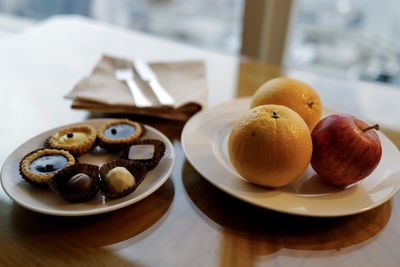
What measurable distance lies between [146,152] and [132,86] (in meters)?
0.28

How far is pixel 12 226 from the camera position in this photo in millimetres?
516

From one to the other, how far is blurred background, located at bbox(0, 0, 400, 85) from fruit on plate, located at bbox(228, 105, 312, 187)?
95 centimetres

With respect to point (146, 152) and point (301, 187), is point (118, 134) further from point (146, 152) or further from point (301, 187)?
point (301, 187)

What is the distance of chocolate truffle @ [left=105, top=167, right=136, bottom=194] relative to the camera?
Answer: 53 centimetres

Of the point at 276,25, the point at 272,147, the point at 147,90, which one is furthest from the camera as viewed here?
the point at 276,25

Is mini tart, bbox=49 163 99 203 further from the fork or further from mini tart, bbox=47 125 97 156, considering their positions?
the fork

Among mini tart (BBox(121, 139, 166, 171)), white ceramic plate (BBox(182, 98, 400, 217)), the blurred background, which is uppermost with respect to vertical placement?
mini tart (BBox(121, 139, 166, 171))

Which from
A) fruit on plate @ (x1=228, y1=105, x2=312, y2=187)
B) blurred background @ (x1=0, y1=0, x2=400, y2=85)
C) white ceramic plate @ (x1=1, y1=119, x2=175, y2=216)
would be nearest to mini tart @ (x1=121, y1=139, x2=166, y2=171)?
white ceramic plate @ (x1=1, y1=119, x2=175, y2=216)

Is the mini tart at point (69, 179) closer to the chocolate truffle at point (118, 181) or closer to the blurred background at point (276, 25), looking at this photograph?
the chocolate truffle at point (118, 181)

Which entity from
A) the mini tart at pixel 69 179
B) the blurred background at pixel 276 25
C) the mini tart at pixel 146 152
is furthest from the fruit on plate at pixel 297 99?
the blurred background at pixel 276 25

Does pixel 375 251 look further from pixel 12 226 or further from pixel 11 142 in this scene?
pixel 11 142

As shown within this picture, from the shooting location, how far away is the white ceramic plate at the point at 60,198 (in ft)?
→ 1.66

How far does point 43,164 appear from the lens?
22.1 inches

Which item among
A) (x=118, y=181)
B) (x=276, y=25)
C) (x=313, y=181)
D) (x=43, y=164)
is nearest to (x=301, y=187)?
(x=313, y=181)
